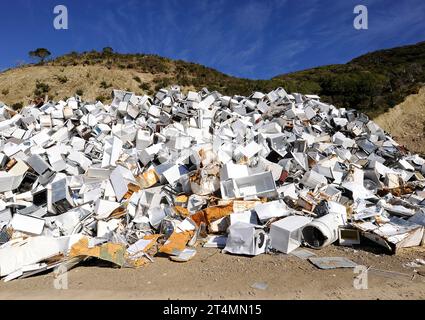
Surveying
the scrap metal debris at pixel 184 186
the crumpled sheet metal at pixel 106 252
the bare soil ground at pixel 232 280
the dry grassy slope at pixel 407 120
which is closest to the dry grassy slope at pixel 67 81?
the scrap metal debris at pixel 184 186

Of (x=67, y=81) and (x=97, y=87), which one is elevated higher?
(x=67, y=81)

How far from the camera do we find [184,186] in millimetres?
7605

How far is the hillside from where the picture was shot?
20000 millimetres

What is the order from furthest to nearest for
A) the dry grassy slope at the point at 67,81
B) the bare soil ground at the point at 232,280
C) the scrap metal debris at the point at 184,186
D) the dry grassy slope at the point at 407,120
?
the dry grassy slope at the point at 67,81 → the dry grassy slope at the point at 407,120 → the scrap metal debris at the point at 184,186 → the bare soil ground at the point at 232,280

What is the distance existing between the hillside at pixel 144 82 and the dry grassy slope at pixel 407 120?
0.41 metres

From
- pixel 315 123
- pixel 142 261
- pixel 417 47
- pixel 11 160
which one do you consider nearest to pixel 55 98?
pixel 11 160

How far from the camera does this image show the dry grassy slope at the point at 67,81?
65.3ft

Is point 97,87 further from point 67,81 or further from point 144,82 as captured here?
point 144,82

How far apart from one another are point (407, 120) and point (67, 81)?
19.3 m

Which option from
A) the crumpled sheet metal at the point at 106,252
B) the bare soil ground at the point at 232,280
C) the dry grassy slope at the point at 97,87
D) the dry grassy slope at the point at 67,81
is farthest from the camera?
the dry grassy slope at the point at 67,81

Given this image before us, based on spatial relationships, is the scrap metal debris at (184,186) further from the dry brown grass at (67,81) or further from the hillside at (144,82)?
the hillside at (144,82)

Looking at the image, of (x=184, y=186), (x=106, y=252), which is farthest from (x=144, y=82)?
(x=106, y=252)

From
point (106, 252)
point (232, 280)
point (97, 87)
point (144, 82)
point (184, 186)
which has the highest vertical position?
point (144, 82)

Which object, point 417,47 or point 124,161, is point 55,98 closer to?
point 124,161
